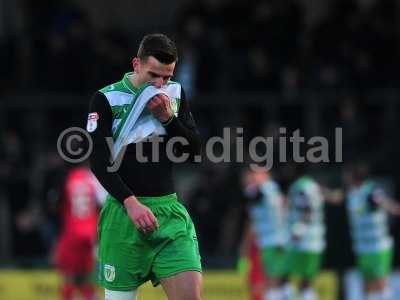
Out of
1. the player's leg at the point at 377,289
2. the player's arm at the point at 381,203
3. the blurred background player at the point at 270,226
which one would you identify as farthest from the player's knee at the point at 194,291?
the player's leg at the point at 377,289

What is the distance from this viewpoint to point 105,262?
6797 mm

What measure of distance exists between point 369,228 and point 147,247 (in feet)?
28.2

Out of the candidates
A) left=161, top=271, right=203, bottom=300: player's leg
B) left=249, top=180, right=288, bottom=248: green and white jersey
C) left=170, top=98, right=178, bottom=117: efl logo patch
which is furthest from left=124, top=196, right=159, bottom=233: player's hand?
left=249, top=180, right=288, bottom=248: green and white jersey

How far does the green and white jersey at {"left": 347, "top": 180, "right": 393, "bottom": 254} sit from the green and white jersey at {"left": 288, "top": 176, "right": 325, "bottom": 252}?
0.52 m

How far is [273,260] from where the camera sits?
14531 millimetres

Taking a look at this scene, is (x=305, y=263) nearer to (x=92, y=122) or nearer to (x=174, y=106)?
(x=174, y=106)

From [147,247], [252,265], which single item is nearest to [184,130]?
[147,247]

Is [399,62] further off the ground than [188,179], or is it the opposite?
[399,62]

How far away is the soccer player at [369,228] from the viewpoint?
581 inches

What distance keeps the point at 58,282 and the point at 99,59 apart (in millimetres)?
3135

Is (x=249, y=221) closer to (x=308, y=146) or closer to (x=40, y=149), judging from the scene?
(x=308, y=146)

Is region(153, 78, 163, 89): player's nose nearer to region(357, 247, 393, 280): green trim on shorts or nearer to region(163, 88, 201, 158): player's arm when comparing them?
region(163, 88, 201, 158): player's arm

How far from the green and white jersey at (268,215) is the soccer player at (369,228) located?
1.07 meters

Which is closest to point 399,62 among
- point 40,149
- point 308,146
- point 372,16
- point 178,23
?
point 372,16
